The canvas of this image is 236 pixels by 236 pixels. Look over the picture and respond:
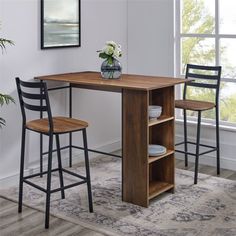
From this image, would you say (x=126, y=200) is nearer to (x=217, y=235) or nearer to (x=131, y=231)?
(x=131, y=231)

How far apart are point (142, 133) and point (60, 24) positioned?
1484mm

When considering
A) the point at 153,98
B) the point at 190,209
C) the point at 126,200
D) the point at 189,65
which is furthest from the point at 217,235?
the point at 189,65

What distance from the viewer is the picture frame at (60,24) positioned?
13.5 feet

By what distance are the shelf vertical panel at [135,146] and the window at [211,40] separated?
57.3 inches

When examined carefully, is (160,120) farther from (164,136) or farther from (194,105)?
(194,105)

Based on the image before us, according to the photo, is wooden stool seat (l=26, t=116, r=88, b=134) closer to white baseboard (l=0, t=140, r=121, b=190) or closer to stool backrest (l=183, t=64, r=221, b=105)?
white baseboard (l=0, t=140, r=121, b=190)

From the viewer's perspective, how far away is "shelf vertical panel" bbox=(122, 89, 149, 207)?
3400 mm

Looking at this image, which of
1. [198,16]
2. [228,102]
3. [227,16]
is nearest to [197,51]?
[198,16]

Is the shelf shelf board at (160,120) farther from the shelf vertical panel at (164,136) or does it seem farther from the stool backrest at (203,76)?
the stool backrest at (203,76)

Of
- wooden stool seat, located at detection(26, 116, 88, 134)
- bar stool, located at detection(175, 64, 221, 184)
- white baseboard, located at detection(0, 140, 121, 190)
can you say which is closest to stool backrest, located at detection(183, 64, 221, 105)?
bar stool, located at detection(175, 64, 221, 184)

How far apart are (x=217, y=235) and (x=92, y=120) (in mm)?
2129

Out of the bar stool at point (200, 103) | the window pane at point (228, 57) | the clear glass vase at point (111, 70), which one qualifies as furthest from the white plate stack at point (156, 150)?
the window pane at point (228, 57)

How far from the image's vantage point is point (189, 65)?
174 inches

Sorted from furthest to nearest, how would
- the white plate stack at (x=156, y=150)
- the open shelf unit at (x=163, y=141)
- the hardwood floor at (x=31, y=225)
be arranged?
the open shelf unit at (x=163, y=141) < the white plate stack at (x=156, y=150) < the hardwood floor at (x=31, y=225)
